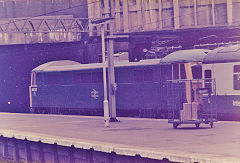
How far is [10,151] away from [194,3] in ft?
77.0

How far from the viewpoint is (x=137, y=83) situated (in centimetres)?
3856

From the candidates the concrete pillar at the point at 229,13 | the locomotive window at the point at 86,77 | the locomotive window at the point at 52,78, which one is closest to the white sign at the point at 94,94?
the locomotive window at the point at 86,77

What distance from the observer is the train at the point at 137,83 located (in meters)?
30.9

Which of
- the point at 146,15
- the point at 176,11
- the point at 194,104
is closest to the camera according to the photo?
the point at 194,104

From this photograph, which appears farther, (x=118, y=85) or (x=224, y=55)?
(x=118, y=85)

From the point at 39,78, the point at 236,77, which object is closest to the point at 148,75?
the point at 236,77

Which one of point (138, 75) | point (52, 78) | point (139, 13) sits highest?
point (139, 13)

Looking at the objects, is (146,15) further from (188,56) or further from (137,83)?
(188,56)

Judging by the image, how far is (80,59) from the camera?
54.8m

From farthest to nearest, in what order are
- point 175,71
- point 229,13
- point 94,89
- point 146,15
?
point 146,15, point 229,13, point 94,89, point 175,71

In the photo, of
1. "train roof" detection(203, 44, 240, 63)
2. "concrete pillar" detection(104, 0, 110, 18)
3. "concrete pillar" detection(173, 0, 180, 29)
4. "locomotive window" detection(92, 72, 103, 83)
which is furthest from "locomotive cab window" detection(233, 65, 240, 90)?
"concrete pillar" detection(104, 0, 110, 18)

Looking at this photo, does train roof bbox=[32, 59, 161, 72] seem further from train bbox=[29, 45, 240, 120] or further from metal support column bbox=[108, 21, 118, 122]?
metal support column bbox=[108, 21, 118, 122]

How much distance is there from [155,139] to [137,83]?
14.8 meters

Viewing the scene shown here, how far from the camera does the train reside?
101 feet
